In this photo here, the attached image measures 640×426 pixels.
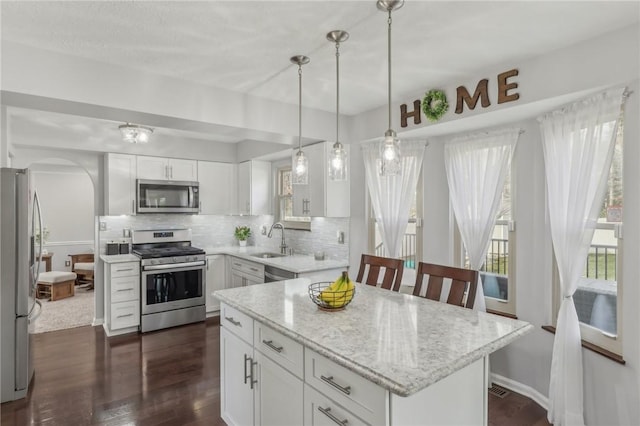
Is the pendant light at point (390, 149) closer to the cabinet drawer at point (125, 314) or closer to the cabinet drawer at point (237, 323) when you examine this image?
the cabinet drawer at point (237, 323)

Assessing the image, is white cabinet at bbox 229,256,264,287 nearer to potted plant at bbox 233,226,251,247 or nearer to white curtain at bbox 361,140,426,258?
potted plant at bbox 233,226,251,247

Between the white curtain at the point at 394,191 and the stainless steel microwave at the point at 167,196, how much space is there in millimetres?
2682

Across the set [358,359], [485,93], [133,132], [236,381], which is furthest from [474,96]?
[133,132]

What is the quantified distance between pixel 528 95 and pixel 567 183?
66 centimetres

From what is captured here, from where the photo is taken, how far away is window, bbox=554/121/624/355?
232 centimetres

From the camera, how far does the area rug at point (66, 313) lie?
15.4ft

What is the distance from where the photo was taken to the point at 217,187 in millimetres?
5488

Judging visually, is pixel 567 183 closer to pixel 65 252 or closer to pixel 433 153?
pixel 433 153

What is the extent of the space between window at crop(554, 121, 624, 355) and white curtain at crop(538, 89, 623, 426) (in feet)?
0.43

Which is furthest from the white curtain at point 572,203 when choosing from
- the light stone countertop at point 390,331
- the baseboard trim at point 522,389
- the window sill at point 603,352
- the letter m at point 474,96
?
the light stone countertop at point 390,331

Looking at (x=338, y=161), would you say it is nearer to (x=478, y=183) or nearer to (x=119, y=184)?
(x=478, y=183)

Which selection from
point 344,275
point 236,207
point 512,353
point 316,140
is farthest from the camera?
point 236,207

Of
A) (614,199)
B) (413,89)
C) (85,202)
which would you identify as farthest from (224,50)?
(85,202)

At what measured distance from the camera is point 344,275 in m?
2.16
